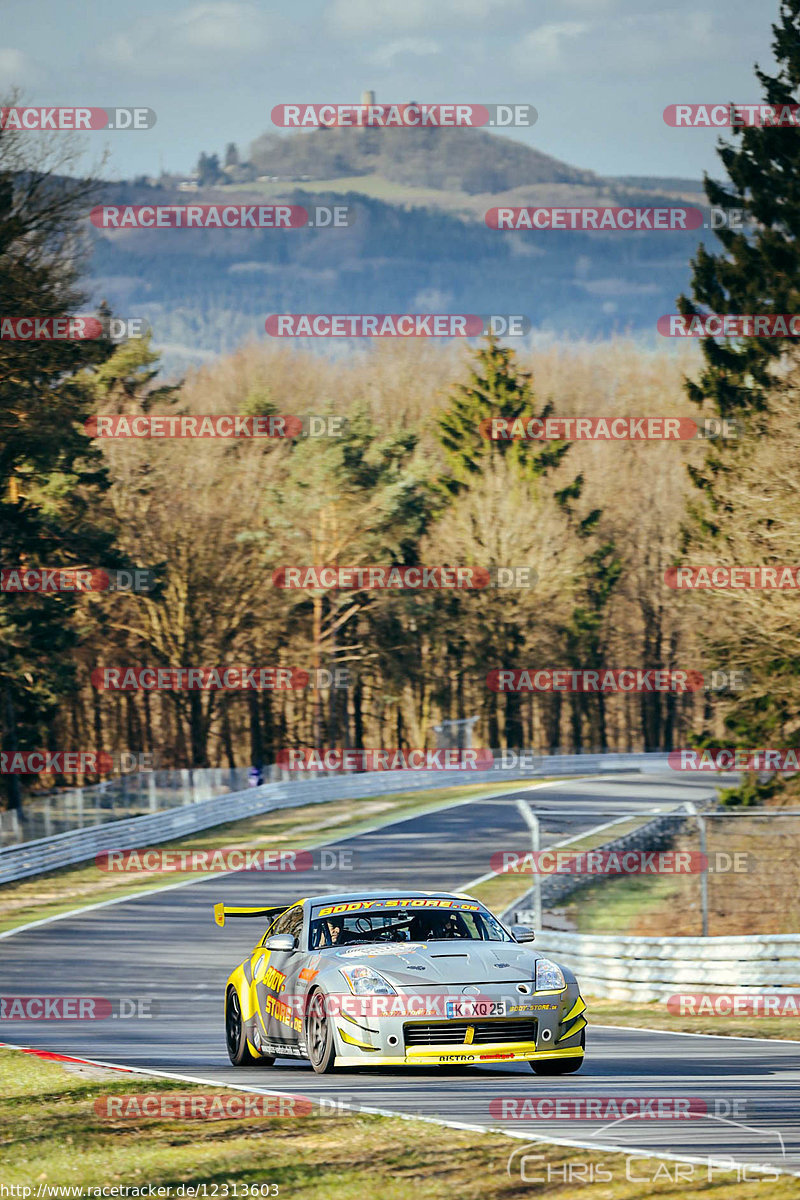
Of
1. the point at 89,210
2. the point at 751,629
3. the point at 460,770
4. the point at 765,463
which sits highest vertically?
the point at 89,210

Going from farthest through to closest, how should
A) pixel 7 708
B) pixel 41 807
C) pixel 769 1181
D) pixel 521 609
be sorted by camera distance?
pixel 521 609
pixel 7 708
pixel 41 807
pixel 769 1181

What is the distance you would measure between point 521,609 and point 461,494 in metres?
6.86

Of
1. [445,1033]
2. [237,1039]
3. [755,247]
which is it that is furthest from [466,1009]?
[755,247]

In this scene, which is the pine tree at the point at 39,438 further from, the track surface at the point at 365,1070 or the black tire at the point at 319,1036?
the black tire at the point at 319,1036

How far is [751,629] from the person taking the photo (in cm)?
3431

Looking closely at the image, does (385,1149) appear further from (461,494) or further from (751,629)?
(461,494)

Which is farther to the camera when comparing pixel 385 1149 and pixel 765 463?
pixel 765 463

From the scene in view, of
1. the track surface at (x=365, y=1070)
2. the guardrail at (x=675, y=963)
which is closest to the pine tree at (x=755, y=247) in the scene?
the track surface at (x=365, y=1070)

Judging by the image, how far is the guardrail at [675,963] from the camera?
17281 millimetres

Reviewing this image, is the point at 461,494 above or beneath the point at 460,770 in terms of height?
above

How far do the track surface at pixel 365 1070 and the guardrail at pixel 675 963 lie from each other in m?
1.64

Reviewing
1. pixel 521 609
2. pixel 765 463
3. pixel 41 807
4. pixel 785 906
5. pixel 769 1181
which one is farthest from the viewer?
pixel 521 609

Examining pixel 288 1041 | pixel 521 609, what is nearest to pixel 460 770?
pixel 521 609

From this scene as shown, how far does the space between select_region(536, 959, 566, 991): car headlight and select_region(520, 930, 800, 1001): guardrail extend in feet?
23.7
